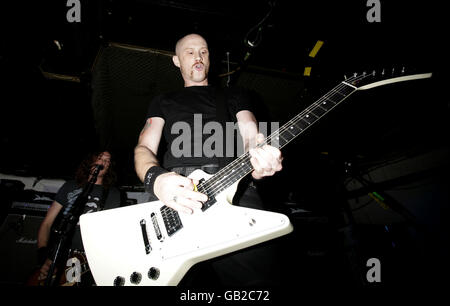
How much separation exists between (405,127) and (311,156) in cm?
171

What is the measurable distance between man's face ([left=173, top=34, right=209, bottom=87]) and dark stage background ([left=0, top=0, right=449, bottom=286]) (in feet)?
1.35

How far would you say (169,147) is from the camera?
1.72m

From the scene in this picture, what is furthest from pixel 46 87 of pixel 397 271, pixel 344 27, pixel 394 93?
pixel 397 271

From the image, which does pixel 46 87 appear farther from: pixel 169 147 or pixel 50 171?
pixel 169 147

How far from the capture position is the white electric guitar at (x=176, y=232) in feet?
3.72

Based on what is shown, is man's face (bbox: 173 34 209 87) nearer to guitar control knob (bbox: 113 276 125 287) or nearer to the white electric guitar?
the white electric guitar

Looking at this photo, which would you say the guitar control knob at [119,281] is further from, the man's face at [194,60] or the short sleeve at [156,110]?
the man's face at [194,60]

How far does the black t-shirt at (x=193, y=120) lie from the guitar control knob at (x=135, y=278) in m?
0.76

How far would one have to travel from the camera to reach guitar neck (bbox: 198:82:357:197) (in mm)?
1358

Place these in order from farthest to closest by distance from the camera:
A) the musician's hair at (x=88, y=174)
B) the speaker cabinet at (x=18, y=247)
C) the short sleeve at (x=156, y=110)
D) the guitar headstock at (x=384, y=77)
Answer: the musician's hair at (x=88, y=174), the speaker cabinet at (x=18, y=247), the short sleeve at (x=156, y=110), the guitar headstock at (x=384, y=77)

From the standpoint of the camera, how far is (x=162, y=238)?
1.25 metres

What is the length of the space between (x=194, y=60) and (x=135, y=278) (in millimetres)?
2049

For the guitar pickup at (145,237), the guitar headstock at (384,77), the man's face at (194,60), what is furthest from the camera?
the man's face at (194,60)

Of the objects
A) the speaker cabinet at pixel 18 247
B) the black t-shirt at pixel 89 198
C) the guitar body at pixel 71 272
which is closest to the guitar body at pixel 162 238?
the guitar body at pixel 71 272
